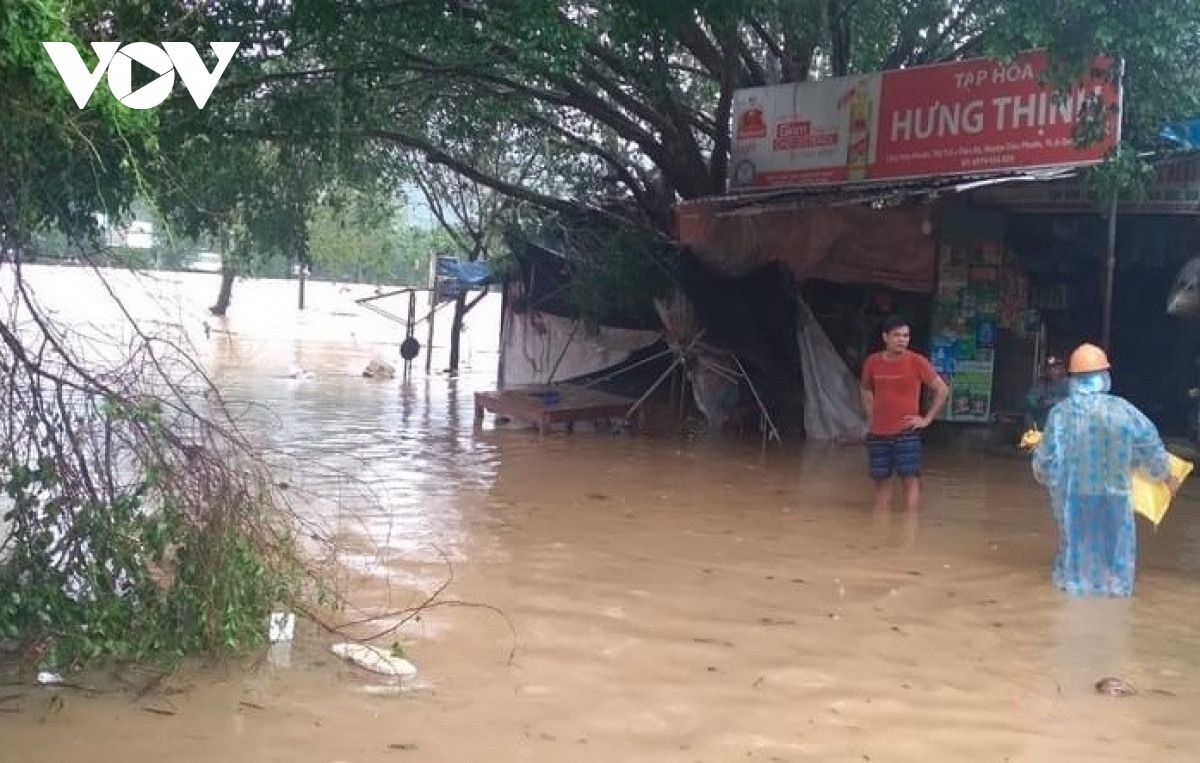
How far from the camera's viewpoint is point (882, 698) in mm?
5016

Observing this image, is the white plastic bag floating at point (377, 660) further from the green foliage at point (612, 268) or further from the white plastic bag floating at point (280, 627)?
the green foliage at point (612, 268)

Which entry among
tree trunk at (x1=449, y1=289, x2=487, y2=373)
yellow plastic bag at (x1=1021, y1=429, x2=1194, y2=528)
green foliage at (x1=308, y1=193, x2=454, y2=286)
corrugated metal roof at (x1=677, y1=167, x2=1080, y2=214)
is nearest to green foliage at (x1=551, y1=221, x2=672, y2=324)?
corrugated metal roof at (x1=677, y1=167, x2=1080, y2=214)

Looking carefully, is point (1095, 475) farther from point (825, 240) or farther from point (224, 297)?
point (224, 297)

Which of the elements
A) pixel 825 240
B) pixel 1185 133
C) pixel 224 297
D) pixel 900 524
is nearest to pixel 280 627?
pixel 900 524

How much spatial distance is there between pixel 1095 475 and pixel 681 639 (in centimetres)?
245

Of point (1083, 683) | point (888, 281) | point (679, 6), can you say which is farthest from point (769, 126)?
point (1083, 683)

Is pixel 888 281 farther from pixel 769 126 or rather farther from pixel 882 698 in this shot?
pixel 882 698

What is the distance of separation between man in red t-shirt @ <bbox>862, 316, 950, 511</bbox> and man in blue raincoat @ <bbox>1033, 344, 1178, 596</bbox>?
1.79m

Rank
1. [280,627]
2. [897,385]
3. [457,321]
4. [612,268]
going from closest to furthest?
[280,627], [897,385], [612,268], [457,321]

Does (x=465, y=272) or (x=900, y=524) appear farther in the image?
(x=465, y=272)

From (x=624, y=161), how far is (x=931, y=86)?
6.00m

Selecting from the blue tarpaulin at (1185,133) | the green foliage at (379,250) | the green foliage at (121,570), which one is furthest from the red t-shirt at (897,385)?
the green foliage at (379,250)

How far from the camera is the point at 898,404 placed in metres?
8.73

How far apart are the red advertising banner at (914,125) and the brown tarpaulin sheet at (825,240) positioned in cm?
43
